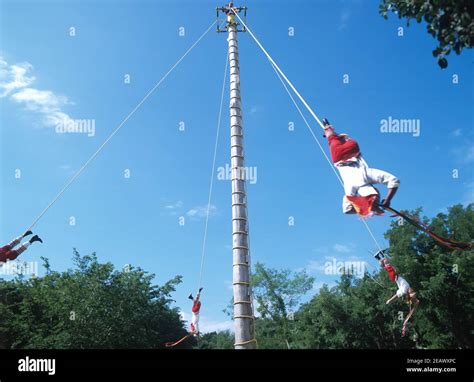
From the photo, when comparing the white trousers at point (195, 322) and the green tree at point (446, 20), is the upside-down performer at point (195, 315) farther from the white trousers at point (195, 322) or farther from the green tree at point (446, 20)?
the green tree at point (446, 20)

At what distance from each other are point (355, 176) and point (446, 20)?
150 inches

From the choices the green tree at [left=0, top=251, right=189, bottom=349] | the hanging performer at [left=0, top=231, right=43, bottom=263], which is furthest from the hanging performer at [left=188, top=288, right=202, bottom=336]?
the green tree at [left=0, top=251, right=189, bottom=349]

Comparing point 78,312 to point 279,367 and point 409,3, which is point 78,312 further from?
point 409,3

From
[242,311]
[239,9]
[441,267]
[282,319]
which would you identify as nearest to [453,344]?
[441,267]

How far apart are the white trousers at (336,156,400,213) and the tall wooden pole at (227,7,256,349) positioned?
→ 2.47m

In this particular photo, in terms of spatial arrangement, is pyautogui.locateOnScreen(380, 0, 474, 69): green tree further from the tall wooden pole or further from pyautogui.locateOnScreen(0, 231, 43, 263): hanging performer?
pyautogui.locateOnScreen(0, 231, 43, 263): hanging performer

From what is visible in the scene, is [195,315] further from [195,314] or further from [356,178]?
[356,178]

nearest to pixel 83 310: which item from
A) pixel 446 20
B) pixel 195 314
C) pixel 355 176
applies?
pixel 195 314

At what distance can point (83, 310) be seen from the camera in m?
20.8

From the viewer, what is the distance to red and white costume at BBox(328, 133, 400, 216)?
8969 mm

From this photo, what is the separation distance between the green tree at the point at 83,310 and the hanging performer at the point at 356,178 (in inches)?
613

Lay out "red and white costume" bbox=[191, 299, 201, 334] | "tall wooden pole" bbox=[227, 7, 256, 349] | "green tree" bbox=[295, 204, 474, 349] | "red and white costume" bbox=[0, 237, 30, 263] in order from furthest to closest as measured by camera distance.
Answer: "green tree" bbox=[295, 204, 474, 349] < "red and white costume" bbox=[191, 299, 201, 334] < "red and white costume" bbox=[0, 237, 30, 263] < "tall wooden pole" bbox=[227, 7, 256, 349]

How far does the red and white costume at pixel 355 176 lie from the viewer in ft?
29.4

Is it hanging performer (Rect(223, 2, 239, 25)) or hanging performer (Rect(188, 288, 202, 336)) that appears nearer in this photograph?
hanging performer (Rect(188, 288, 202, 336))
